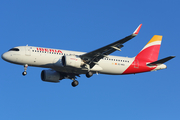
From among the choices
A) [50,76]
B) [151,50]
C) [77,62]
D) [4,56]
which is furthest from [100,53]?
[4,56]

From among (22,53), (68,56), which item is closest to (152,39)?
(68,56)

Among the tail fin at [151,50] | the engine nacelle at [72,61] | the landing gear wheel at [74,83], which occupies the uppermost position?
the tail fin at [151,50]

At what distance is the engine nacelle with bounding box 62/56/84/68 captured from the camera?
38500 mm

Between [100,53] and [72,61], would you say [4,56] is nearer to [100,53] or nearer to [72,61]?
[72,61]

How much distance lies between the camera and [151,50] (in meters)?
47.2

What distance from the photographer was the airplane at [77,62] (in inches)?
1526

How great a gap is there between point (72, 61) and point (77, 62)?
779 millimetres

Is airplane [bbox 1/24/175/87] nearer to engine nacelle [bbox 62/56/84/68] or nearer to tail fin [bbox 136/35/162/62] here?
engine nacelle [bbox 62/56/84/68]

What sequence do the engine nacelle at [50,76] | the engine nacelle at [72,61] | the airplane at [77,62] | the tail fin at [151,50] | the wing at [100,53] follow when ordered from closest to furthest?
the wing at [100,53] < the engine nacelle at [72,61] < the airplane at [77,62] < the engine nacelle at [50,76] < the tail fin at [151,50]

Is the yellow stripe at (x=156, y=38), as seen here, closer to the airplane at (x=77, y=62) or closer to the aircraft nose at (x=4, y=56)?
the airplane at (x=77, y=62)

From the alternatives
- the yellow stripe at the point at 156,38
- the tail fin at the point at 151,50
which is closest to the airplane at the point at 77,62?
the tail fin at the point at 151,50

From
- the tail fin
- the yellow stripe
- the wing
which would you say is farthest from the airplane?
the yellow stripe

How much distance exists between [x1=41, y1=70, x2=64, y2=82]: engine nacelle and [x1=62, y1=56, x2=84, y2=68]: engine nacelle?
588 cm

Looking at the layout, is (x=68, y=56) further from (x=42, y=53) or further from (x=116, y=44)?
(x=116, y=44)
